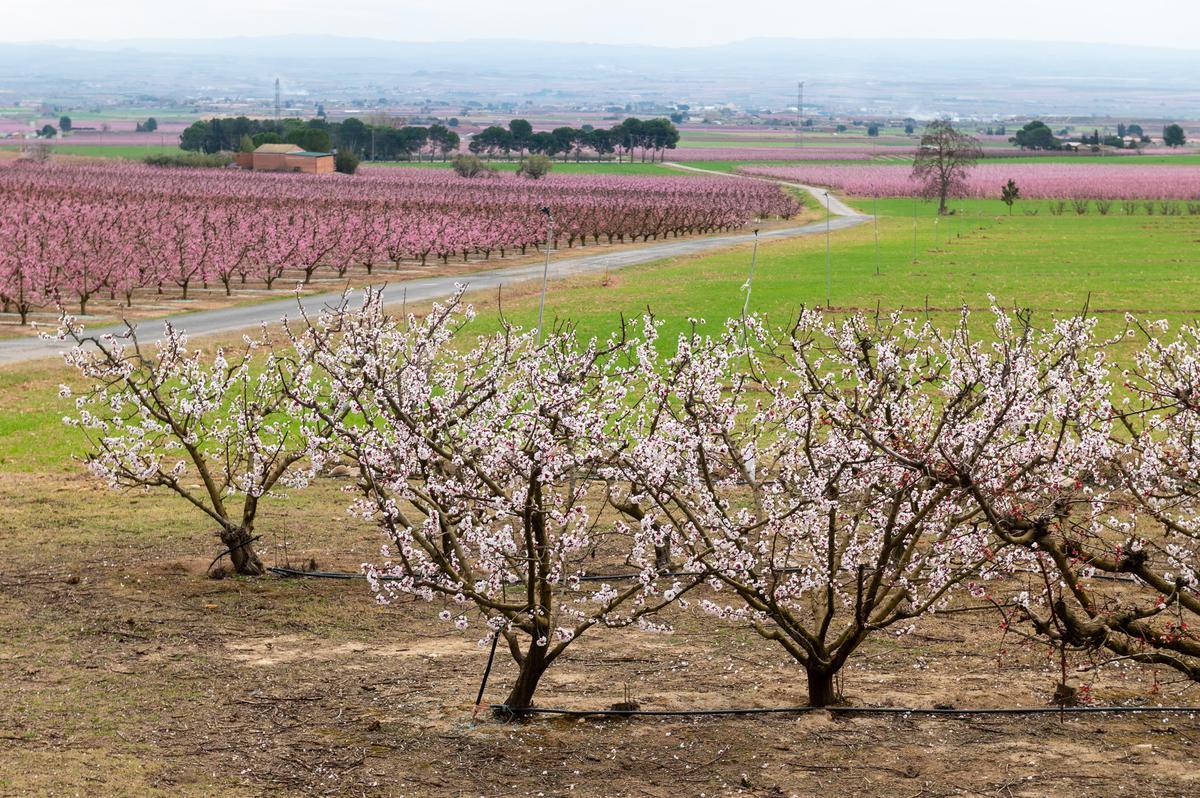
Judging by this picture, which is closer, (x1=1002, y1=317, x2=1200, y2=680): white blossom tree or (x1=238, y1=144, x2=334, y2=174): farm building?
(x1=1002, y1=317, x2=1200, y2=680): white blossom tree

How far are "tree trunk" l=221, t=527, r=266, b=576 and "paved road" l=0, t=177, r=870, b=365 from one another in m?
5.74

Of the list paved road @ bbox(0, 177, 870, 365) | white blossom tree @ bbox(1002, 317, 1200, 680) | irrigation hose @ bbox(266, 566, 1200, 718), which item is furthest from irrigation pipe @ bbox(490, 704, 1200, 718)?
paved road @ bbox(0, 177, 870, 365)

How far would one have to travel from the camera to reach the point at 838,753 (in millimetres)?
10430

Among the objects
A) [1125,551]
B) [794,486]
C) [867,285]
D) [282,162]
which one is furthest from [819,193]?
[1125,551]

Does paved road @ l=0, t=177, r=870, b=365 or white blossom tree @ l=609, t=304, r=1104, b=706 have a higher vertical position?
white blossom tree @ l=609, t=304, r=1104, b=706

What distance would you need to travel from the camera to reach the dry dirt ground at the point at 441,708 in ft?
32.7

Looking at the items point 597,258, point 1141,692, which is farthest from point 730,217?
point 1141,692

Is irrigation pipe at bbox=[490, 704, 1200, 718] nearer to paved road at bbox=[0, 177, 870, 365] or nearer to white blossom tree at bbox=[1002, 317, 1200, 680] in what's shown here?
white blossom tree at bbox=[1002, 317, 1200, 680]

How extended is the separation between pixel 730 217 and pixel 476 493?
85551 mm

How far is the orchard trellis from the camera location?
1916 inches

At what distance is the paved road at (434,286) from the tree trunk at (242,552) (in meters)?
5.74

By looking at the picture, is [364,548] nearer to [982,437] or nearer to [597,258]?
[982,437]

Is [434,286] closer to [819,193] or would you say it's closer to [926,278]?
[926,278]

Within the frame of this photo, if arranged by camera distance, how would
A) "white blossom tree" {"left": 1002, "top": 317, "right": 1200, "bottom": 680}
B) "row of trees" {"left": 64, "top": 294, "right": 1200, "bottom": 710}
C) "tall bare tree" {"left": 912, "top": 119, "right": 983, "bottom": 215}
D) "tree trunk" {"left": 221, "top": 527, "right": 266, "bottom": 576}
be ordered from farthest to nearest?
"tall bare tree" {"left": 912, "top": 119, "right": 983, "bottom": 215} < "tree trunk" {"left": 221, "top": 527, "right": 266, "bottom": 576} < "row of trees" {"left": 64, "top": 294, "right": 1200, "bottom": 710} < "white blossom tree" {"left": 1002, "top": 317, "right": 1200, "bottom": 680}
